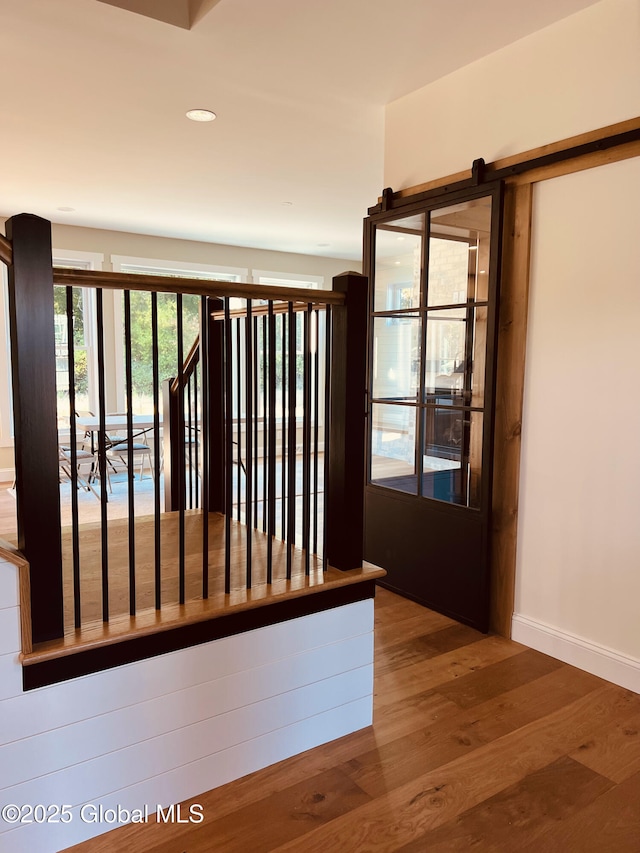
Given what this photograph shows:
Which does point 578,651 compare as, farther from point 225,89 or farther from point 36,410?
point 225,89

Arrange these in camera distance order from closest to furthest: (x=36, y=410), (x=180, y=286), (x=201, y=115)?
1. (x=36, y=410)
2. (x=180, y=286)
3. (x=201, y=115)

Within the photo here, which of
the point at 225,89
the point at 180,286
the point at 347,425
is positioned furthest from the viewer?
the point at 225,89

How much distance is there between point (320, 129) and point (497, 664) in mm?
2994

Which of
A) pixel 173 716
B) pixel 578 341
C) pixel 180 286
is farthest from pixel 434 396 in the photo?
pixel 173 716

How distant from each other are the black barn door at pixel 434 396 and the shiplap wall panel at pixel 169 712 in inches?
40.9

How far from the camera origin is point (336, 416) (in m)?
2.09

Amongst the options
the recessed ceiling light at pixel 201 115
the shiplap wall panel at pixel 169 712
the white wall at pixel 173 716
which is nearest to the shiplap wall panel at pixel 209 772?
the white wall at pixel 173 716

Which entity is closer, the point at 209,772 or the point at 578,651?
the point at 209,772

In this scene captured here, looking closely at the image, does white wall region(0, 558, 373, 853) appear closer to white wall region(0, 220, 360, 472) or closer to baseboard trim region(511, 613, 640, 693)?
baseboard trim region(511, 613, 640, 693)

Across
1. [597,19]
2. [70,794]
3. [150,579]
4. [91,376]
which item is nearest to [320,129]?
[597,19]

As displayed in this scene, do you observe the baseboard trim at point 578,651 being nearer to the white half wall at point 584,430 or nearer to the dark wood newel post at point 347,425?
the white half wall at point 584,430

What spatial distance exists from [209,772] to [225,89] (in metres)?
2.95

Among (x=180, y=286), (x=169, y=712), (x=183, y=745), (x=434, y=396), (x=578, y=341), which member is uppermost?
(x=180, y=286)

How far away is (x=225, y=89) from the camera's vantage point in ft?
9.95
